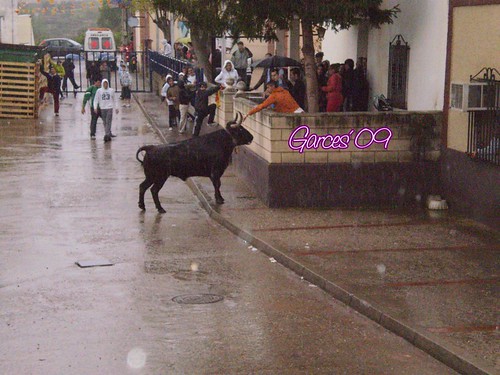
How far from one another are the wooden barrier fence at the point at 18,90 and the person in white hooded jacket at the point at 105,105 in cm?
700

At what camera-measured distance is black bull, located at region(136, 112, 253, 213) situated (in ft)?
55.6

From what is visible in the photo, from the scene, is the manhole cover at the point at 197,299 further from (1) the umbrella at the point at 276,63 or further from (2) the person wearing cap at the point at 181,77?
(2) the person wearing cap at the point at 181,77

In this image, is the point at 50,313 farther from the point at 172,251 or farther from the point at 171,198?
the point at 171,198

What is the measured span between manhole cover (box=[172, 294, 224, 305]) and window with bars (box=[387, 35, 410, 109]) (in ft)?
28.9

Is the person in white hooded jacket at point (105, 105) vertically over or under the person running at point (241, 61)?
under

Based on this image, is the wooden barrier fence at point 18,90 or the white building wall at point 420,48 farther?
the wooden barrier fence at point 18,90

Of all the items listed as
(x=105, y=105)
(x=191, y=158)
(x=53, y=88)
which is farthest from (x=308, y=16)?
(x=53, y=88)

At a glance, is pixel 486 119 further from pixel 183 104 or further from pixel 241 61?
pixel 241 61

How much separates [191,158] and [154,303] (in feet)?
20.9

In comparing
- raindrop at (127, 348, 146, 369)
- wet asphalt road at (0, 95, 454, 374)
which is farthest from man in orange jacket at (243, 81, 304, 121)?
raindrop at (127, 348, 146, 369)

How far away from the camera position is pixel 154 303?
11023 millimetres

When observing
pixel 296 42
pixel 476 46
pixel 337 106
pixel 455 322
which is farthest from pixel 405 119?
pixel 296 42

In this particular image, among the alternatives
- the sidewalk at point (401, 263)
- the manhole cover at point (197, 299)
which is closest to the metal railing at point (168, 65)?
the sidewalk at point (401, 263)

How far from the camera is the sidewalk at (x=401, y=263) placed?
9.46 m
